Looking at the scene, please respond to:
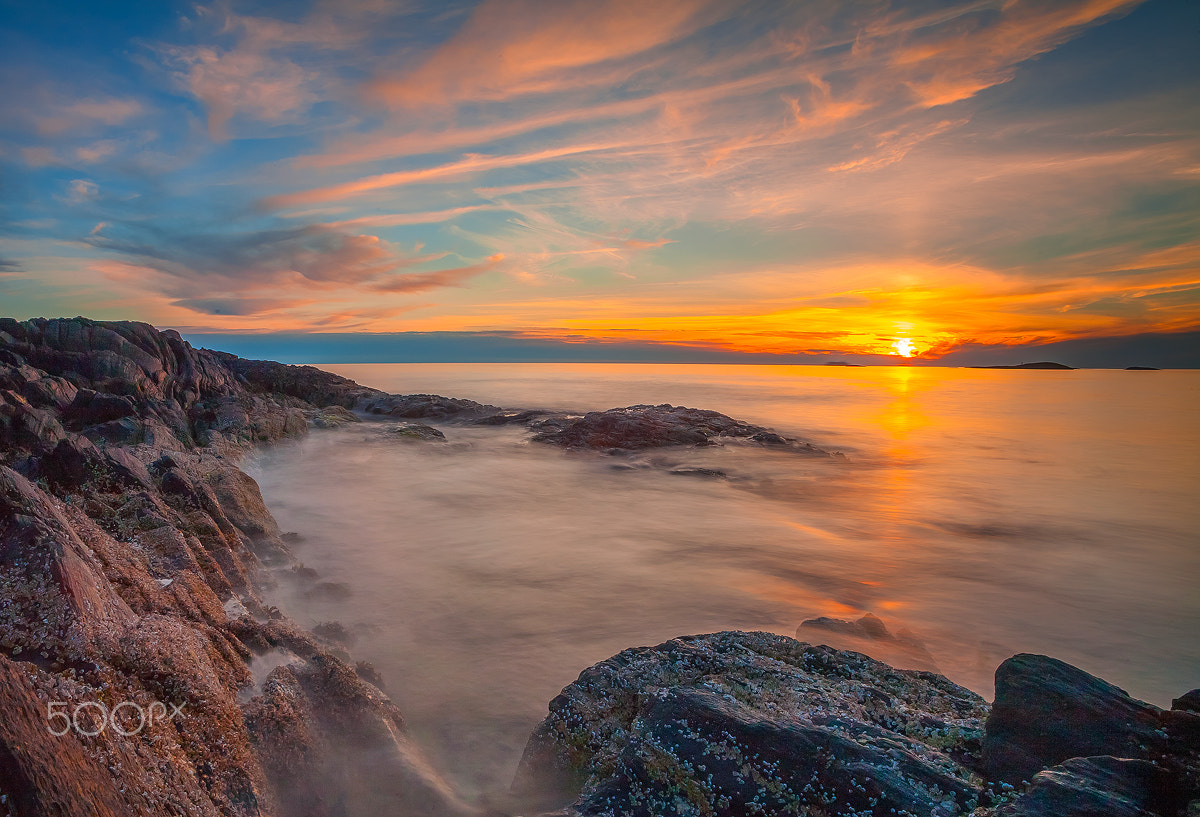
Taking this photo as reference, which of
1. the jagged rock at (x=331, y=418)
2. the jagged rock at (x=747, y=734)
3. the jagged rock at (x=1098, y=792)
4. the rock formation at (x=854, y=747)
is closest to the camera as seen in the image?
the jagged rock at (x=1098, y=792)

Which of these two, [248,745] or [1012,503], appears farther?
[1012,503]

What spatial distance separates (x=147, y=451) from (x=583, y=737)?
38.2ft

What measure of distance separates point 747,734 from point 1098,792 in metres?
2.02

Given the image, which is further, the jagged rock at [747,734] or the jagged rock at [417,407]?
the jagged rock at [417,407]

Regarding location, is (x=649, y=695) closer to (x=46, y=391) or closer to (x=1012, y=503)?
(x=46, y=391)

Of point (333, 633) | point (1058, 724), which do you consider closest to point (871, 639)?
point (1058, 724)

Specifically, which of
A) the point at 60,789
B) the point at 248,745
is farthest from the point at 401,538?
the point at 60,789

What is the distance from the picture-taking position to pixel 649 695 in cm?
505

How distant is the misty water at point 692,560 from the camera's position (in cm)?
959

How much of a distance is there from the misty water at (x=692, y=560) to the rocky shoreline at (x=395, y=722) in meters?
1.43

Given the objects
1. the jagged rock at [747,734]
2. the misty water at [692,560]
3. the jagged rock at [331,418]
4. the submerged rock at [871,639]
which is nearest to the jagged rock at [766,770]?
the jagged rock at [747,734]

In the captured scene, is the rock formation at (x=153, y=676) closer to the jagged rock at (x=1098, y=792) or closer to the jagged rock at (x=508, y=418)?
the jagged rock at (x=1098, y=792)

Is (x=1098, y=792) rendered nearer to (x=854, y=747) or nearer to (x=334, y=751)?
(x=854, y=747)

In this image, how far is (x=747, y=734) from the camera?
4.14m
